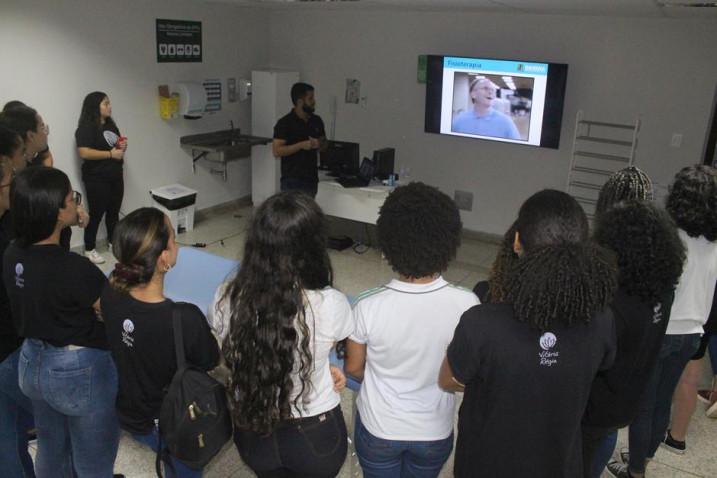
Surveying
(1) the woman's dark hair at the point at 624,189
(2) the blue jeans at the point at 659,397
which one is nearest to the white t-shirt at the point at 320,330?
(1) the woman's dark hair at the point at 624,189

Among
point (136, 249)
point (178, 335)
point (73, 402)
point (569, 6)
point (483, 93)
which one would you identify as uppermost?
point (569, 6)

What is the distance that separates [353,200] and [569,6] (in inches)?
97.1

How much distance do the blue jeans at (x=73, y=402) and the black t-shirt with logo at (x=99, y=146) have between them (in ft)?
11.1

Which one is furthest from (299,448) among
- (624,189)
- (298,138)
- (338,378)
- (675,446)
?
(298,138)

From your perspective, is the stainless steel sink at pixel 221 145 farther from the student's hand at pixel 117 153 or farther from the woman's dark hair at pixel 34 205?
the woman's dark hair at pixel 34 205

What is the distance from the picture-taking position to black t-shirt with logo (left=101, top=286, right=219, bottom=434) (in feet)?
5.43

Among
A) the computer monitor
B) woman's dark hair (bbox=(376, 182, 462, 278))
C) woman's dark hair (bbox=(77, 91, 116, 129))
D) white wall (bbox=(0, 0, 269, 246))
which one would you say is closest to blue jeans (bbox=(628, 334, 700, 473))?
woman's dark hair (bbox=(376, 182, 462, 278))

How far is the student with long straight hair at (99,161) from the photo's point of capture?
16.2ft

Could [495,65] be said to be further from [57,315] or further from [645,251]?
[57,315]

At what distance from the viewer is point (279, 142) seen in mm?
5203

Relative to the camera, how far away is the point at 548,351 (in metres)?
1.44

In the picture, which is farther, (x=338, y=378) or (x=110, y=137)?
(x=110, y=137)

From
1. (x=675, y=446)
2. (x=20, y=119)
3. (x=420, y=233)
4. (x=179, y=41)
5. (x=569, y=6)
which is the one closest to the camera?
(x=420, y=233)

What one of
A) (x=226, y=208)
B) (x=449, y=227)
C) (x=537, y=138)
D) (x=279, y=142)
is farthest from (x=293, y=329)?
(x=226, y=208)
